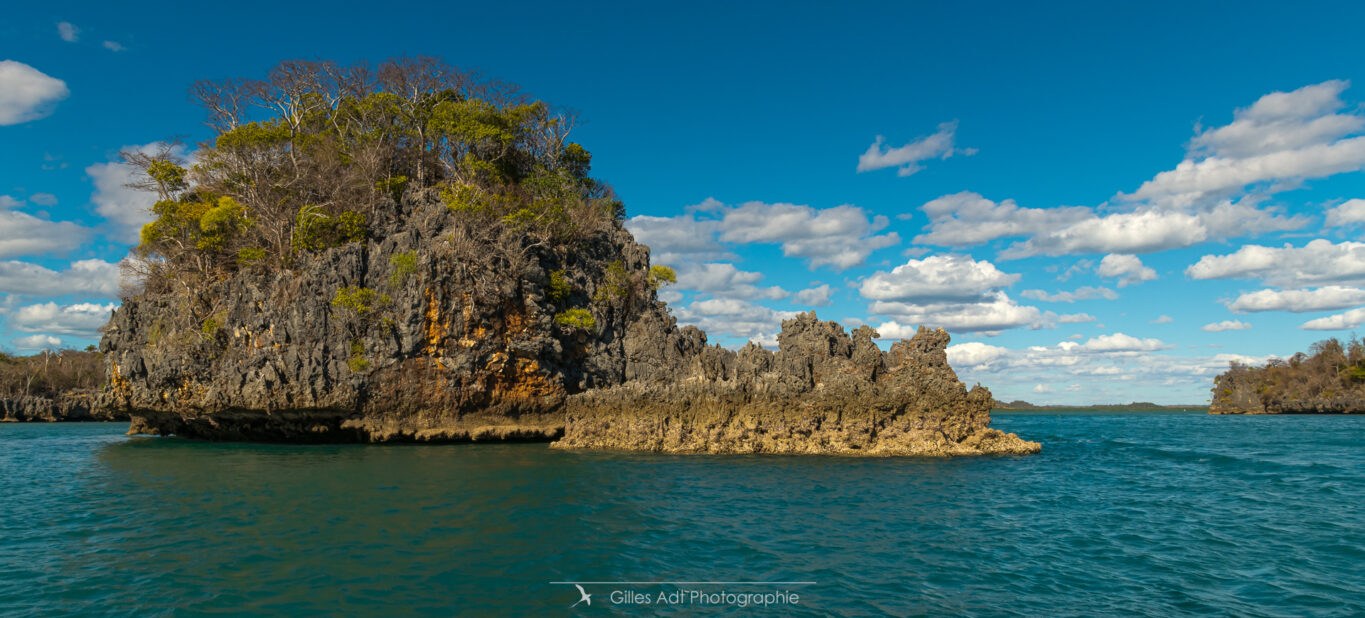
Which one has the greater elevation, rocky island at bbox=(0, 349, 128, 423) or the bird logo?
rocky island at bbox=(0, 349, 128, 423)

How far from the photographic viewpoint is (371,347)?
29.5 m

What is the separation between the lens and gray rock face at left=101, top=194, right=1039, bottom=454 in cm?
2650

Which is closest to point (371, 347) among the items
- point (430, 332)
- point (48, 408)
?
point (430, 332)

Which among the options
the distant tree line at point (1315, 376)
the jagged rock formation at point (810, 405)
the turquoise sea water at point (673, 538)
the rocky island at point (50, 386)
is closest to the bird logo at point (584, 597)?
the turquoise sea water at point (673, 538)

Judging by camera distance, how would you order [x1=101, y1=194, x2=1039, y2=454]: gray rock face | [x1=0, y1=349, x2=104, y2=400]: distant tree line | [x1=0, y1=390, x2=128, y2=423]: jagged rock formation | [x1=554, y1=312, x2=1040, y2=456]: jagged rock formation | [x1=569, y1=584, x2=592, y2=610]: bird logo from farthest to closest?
[x1=0, y1=349, x2=104, y2=400]: distant tree line
[x1=0, y1=390, x2=128, y2=423]: jagged rock formation
[x1=101, y1=194, x2=1039, y2=454]: gray rock face
[x1=554, y1=312, x2=1040, y2=456]: jagged rock formation
[x1=569, y1=584, x2=592, y2=610]: bird logo

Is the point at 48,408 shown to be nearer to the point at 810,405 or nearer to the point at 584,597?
the point at 810,405

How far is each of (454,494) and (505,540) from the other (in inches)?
205

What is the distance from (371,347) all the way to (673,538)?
2206 cm

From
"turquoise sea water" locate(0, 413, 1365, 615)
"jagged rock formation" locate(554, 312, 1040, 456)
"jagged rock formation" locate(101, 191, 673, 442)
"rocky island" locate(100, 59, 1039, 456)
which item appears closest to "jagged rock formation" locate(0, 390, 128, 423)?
"rocky island" locate(100, 59, 1039, 456)

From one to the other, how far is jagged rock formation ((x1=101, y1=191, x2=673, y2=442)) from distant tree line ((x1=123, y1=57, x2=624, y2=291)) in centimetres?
155

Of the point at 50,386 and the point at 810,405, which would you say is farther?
the point at 50,386

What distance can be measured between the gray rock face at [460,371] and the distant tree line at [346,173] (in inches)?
60.7

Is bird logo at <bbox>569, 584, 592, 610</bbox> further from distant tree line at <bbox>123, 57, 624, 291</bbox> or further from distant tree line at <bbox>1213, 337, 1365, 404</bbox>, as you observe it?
distant tree line at <bbox>1213, 337, 1365, 404</bbox>

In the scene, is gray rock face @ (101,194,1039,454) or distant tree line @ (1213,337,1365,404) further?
distant tree line @ (1213,337,1365,404)
